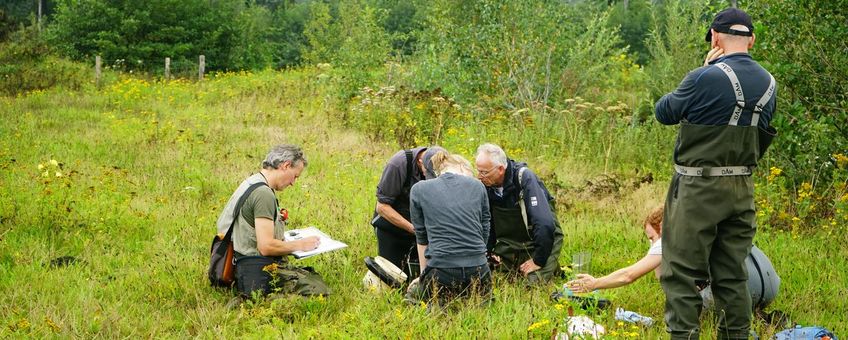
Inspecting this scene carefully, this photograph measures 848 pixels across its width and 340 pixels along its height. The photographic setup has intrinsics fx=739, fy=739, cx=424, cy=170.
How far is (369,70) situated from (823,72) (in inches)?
398

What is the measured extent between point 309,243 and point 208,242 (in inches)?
74.4

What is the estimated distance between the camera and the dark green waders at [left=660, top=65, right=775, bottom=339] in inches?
160

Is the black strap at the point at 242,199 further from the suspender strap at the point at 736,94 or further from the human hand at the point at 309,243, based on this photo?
the suspender strap at the point at 736,94

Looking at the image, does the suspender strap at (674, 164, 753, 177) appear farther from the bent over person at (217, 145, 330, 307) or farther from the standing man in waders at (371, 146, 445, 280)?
the bent over person at (217, 145, 330, 307)

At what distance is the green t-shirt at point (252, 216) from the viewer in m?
5.37

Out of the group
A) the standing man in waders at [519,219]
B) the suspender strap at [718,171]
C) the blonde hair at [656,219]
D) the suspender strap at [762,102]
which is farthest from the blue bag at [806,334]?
the standing man in waders at [519,219]

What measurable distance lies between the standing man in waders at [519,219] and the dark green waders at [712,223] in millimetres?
1574

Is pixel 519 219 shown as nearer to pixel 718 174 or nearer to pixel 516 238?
pixel 516 238

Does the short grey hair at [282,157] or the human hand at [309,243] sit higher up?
the short grey hair at [282,157]

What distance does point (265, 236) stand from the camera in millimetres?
5383

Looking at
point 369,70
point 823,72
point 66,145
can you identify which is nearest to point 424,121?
point 369,70

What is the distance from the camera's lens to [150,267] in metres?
6.26

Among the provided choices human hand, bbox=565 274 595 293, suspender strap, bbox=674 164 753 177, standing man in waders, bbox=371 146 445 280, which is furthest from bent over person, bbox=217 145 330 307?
suspender strap, bbox=674 164 753 177

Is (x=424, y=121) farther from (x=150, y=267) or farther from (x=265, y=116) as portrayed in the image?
(x=150, y=267)
